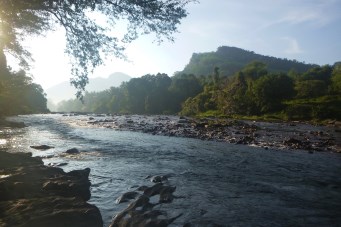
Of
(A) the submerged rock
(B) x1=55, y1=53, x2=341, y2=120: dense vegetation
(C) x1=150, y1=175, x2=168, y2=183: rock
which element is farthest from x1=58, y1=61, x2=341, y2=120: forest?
(A) the submerged rock

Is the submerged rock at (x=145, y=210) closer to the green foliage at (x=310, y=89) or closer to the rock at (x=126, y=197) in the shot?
the rock at (x=126, y=197)

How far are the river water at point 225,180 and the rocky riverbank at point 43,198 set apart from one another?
0.90 m

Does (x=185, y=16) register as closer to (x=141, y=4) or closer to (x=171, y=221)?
(x=141, y=4)

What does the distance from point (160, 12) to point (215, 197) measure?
27.7ft

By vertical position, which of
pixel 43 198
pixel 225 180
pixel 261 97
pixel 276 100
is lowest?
pixel 225 180

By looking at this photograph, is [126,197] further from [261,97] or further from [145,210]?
[261,97]

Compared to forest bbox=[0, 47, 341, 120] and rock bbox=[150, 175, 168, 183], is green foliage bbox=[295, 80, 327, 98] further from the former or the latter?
rock bbox=[150, 175, 168, 183]

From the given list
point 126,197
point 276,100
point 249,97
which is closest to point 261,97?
point 249,97

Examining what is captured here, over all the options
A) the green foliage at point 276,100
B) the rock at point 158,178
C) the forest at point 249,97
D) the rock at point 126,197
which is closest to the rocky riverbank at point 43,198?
the rock at point 126,197

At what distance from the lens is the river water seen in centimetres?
1012

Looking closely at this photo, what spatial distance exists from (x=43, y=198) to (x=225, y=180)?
8.51 m

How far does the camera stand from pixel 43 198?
924 centimetres

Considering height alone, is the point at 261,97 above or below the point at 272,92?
below

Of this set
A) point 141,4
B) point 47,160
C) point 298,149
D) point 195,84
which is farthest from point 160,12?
point 195,84
